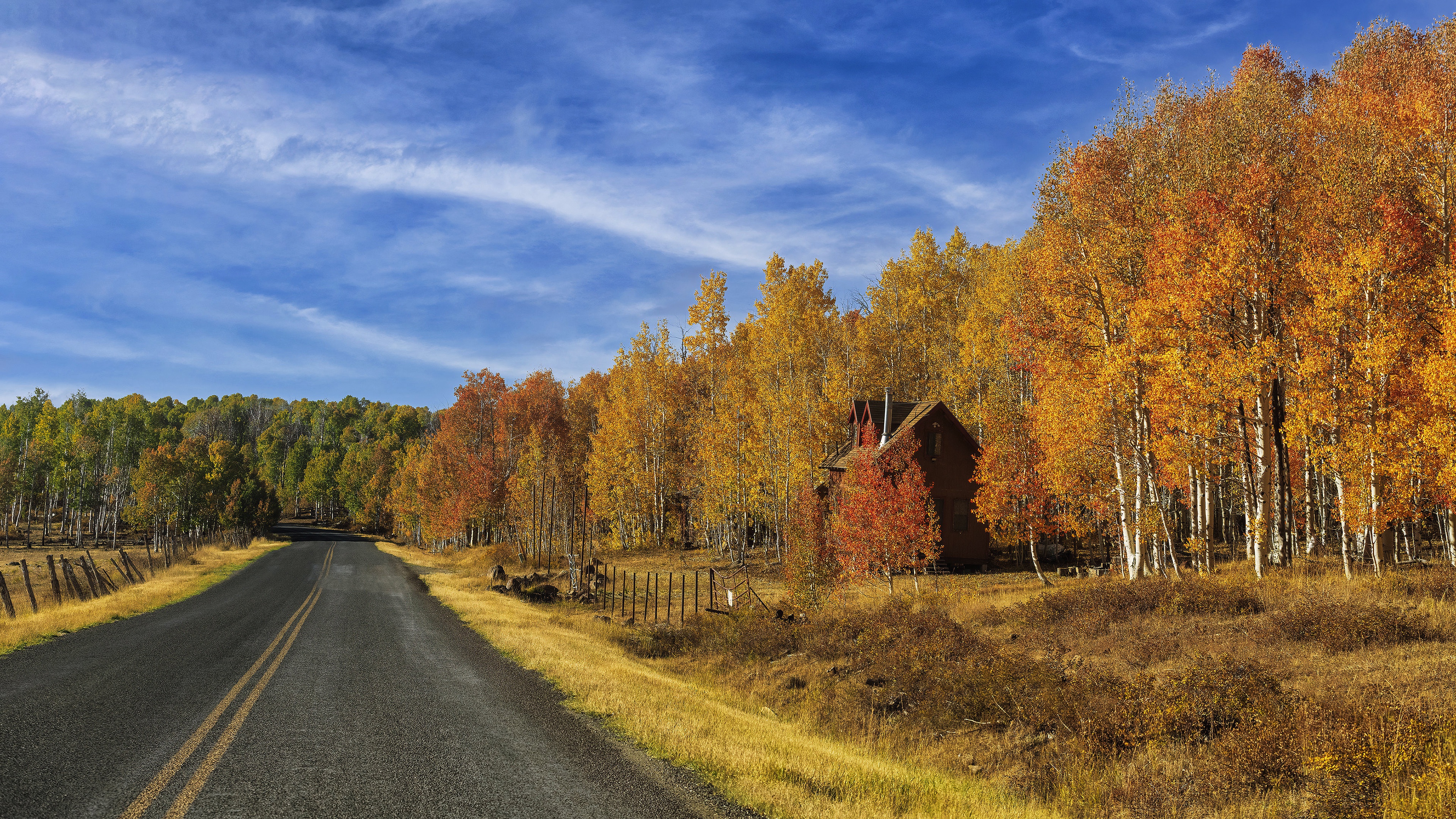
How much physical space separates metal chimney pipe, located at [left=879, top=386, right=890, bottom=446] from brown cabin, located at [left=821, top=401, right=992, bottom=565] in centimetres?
20

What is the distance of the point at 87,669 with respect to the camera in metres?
12.6

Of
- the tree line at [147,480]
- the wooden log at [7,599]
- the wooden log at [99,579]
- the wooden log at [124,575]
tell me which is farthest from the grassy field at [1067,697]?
the tree line at [147,480]

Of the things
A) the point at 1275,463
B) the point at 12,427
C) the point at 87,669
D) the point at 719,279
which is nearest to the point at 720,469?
the point at 719,279

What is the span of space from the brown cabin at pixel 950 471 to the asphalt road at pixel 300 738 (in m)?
29.0

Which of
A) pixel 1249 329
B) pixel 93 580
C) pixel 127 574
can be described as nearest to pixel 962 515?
pixel 1249 329

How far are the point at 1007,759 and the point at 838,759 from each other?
3.99 meters

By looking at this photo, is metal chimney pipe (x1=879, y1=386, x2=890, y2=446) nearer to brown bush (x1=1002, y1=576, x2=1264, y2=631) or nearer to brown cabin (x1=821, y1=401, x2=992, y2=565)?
brown cabin (x1=821, y1=401, x2=992, y2=565)

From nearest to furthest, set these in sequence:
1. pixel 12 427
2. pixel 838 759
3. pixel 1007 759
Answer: pixel 838 759 < pixel 1007 759 < pixel 12 427

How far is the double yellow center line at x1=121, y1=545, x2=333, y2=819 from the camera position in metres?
6.29

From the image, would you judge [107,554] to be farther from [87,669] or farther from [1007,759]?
[1007,759]

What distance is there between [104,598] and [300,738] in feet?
80.8

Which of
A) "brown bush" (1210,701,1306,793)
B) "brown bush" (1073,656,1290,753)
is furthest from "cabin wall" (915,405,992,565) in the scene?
"brown bush" (1210,701,1306,793)

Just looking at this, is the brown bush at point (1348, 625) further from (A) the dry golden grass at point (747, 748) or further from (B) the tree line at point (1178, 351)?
(A) the dry golden grass at point (747, 748)

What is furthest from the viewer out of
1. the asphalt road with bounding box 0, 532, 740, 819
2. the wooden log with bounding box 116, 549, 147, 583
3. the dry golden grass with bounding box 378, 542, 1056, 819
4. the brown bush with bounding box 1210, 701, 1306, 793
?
the wooden log with bounding box 116, 549, 147, 583
